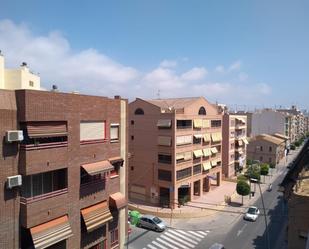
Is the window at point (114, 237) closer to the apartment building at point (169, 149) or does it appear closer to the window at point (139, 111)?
the apartment building at point (169, 149)

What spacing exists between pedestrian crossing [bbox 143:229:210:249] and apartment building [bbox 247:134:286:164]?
168ft

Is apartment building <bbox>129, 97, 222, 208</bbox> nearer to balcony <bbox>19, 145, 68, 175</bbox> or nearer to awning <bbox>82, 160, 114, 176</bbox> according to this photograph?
awning <bbox>82, 160, 114, 176</bbox>

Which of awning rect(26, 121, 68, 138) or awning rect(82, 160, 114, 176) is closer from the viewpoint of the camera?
awning rect(26, 121, 68, 138)

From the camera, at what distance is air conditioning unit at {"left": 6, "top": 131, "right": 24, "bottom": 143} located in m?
13.4

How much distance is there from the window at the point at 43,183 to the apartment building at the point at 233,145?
47.5 meters

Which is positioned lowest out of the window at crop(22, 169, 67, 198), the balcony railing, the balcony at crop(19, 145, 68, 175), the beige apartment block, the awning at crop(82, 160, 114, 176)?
the balcony railing

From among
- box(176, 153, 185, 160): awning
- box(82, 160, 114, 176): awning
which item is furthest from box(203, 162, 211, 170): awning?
box(82, 160, 114, 176): awning

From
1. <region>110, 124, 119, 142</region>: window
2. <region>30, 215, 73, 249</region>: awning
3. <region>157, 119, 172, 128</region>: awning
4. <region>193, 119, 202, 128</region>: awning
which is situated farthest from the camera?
<region>193, 119, 202, 128</region>: awning

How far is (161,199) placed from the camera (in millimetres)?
42375

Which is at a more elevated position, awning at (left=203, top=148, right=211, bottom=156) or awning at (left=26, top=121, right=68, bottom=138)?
awning at (left=26, top=121, right=68, bottom=138)

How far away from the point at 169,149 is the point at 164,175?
3.99 meters

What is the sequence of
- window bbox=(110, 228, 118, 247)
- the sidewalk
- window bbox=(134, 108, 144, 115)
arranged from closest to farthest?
window bbox=(110, 228, 118, 247) < the sidewalk < window bbox=(134, 108, 144, 115)

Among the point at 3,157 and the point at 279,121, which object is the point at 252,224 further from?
the point at 279,121

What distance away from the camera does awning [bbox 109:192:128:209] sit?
1962cm
